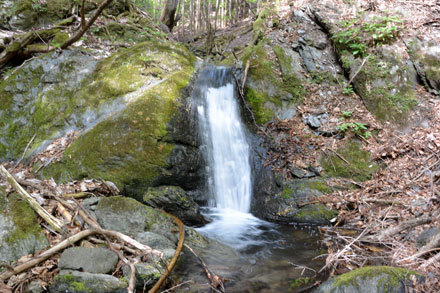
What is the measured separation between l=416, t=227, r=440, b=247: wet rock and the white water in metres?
2.42

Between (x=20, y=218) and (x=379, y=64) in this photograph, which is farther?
(x=379, y=64)

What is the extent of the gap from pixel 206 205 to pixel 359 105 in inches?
185

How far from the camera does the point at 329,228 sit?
4.85 meters

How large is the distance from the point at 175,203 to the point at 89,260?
90.3 inches

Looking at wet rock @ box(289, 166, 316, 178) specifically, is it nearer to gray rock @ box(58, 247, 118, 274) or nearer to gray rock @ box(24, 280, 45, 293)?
gray rock @ box(58, 247, 118, 274)

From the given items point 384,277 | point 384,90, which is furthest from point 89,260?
point 384,90

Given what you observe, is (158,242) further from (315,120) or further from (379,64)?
(379,64)

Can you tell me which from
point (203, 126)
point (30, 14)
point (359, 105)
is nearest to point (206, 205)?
point (203, 126)

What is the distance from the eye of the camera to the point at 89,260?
2840 millimetres

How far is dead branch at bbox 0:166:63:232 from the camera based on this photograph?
3.27 m

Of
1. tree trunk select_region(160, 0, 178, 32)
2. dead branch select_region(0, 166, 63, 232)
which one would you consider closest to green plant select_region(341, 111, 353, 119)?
dead branch select_region(0, 166, 63, 232)

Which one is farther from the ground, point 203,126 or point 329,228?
point 203,126

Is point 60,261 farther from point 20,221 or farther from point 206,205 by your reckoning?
point 206,205

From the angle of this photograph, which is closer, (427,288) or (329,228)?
(427,288)
